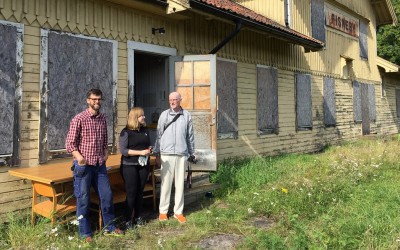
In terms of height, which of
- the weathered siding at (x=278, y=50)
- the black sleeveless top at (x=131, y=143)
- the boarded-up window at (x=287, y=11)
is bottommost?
the black sleeveless top at (x=131, y=143)

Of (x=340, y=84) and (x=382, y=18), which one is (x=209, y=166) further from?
(x=382, y=18)

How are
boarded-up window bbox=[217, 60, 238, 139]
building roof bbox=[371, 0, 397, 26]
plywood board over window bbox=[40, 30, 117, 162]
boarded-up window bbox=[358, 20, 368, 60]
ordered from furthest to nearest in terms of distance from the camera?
1. building roof bbox=[371, 0, 397, 26]
2. boarded-up window bbox=[358, 20, 368, 60]
3. boarded-up window bbox=[217, 60, 238, 139]
4. plywood board over window bbox=[40, 30, 117, 162]

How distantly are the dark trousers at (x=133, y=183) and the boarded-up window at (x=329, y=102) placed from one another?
9380 mm

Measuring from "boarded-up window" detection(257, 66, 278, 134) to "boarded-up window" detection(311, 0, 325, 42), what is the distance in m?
3.31

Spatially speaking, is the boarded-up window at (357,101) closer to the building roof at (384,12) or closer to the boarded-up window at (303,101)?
the boarded-up window at (303,101)

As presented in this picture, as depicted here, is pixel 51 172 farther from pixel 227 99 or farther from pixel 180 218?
pixel 227 99

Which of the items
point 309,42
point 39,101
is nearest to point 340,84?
point 309,42

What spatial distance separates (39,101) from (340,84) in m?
11.5

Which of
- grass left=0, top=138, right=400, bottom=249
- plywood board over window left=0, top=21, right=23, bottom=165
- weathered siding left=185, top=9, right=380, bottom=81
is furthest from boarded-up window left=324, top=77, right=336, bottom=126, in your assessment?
plywood board over window left=0, top=21, right=23, bottom=165

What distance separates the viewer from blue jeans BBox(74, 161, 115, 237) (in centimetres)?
412

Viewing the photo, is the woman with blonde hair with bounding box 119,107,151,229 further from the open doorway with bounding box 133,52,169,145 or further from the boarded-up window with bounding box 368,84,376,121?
the boarded-up window with bounding box 368,84,376,121

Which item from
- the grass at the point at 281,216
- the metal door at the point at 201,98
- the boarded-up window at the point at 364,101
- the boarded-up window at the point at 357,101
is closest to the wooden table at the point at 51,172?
the grass at the point at 281,216

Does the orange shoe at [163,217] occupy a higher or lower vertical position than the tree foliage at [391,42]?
lower

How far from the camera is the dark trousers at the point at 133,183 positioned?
474cm
